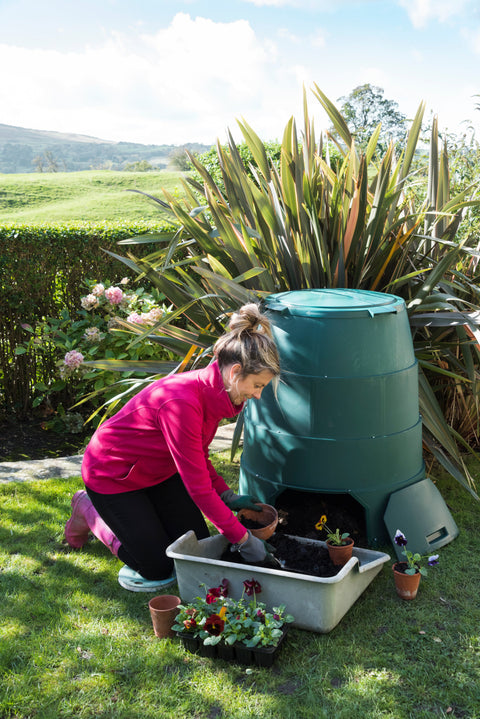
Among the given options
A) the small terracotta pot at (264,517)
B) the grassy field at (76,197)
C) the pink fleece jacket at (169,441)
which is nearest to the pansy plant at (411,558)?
the small terracotta pot at (264,517)

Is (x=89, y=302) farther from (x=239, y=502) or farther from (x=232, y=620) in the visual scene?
(x=232, y=620)

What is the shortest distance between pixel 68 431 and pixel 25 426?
0.35m

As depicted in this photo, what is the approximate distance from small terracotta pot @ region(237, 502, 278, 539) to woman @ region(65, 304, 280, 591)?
46 millimetres

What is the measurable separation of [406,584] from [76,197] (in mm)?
15293

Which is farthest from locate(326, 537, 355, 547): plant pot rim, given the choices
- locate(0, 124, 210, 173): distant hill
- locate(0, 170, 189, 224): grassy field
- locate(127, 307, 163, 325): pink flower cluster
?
locate(0, 124, 210, 173): distant hill

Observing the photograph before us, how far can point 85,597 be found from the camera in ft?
7.08

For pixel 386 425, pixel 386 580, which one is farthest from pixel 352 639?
pixel 386 425

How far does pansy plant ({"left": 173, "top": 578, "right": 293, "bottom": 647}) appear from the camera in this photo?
1.77 m

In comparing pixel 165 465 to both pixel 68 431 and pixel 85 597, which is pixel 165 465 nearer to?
pixel 85 597

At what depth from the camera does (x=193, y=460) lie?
6.44ft

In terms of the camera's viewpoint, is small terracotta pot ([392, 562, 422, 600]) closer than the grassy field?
Yes

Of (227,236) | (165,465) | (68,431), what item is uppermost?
(227,236)

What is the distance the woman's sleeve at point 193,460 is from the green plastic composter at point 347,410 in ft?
1.45

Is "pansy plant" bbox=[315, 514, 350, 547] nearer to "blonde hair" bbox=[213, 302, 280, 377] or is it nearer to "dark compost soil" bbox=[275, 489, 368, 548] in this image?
"dark compost soil" bbox=[275, 489, 368, 548]
